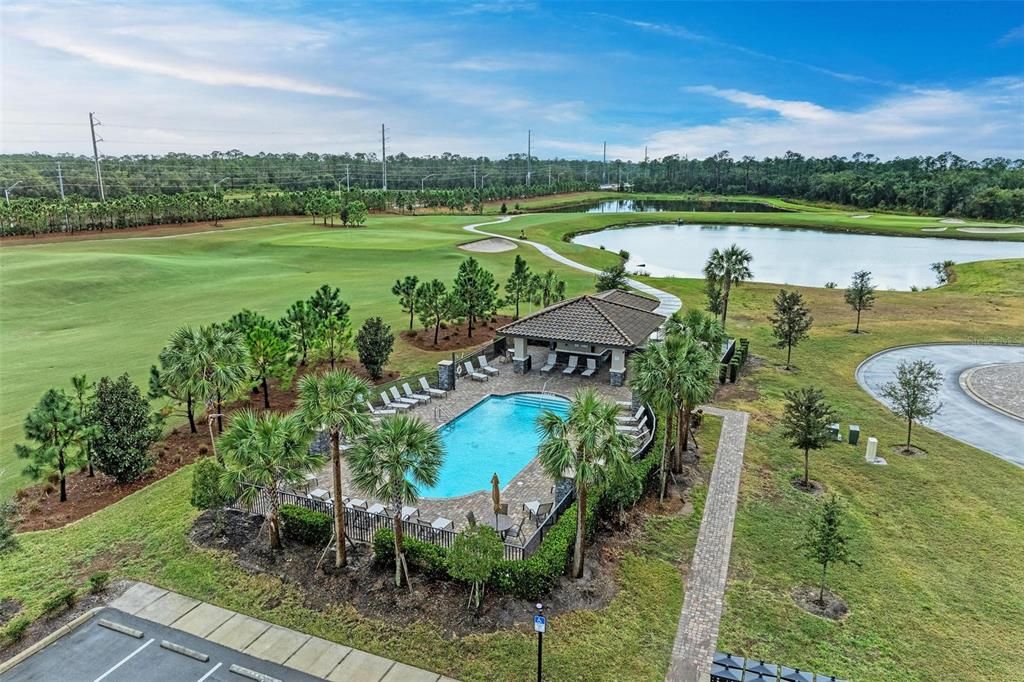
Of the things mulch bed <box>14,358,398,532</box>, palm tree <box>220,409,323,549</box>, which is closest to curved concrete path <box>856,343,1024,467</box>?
palm tree <box>220,409,323,549</box>

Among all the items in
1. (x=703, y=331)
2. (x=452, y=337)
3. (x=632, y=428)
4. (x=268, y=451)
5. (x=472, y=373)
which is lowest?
(x=632, y=428)

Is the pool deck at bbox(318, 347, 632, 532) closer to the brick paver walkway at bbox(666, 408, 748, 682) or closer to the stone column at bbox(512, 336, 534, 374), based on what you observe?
the stone column at bbox(512, 336, 534, 374)

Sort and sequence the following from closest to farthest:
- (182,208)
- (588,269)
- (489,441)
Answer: (489,441) → (588,269) → (182,208)

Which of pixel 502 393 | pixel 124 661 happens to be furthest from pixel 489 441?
pixel 124 661

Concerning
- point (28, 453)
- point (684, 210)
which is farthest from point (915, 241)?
point (28, 453)

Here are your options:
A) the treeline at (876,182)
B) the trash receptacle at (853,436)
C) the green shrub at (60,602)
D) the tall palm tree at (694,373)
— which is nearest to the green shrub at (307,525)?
the green shrub at (60,602)

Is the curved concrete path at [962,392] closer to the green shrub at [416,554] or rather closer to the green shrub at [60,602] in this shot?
the green shrub at [416,554]

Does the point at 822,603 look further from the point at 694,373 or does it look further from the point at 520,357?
the point at 520,357
